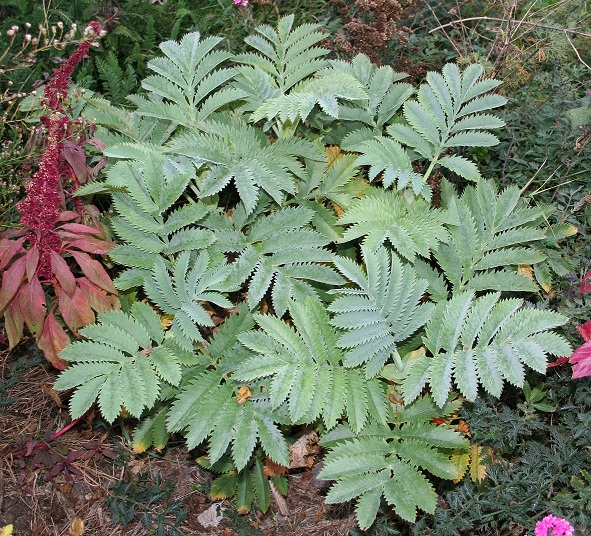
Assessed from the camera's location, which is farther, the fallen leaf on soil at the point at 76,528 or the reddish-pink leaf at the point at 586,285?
the fallen leaf on soil at the point at 76,528

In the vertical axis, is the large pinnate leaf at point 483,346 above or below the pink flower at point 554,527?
above

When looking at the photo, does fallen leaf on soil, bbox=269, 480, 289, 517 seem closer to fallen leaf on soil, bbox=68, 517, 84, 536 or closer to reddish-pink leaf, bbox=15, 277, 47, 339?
fallen leaf on soil, bbox=68, 517, 84, 536

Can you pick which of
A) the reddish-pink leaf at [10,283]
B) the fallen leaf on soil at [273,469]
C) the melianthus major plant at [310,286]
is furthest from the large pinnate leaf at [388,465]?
the reddish-pink leaf at [10,283]

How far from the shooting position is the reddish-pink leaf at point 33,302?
209cm

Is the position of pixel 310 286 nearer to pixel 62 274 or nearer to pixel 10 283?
pixel 62 274

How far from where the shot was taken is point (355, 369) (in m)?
2.00

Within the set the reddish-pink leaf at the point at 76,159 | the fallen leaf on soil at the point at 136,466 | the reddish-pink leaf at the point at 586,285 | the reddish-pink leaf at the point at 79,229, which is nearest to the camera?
the reddish-pink leaf at the point at 586,285

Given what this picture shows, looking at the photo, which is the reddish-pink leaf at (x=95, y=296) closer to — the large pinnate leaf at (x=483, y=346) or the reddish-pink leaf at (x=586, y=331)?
the large pinnate leaf at (x=483, y=346)

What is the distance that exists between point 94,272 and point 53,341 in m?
0.25

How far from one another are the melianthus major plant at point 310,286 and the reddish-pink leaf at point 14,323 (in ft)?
1.01

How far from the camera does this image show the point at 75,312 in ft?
6.93

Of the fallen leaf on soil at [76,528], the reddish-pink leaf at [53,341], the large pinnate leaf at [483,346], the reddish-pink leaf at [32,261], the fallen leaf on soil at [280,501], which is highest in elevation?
the large pinnate leaf at [483,346]

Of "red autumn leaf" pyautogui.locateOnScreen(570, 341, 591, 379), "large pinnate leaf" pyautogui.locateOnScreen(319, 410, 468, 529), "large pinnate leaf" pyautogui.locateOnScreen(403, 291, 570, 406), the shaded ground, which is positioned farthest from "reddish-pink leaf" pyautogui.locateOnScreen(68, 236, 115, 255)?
"red autumn leaf" pyautogui.locateOnScreen(570, 341, 591, 379)

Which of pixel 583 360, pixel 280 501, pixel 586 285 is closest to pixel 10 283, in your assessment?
pixel 280 501
